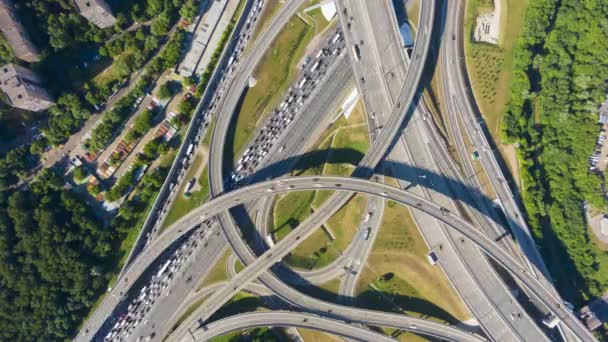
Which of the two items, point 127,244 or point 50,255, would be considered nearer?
point 50,255

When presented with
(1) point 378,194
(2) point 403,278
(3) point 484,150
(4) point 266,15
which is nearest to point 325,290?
(2) point 403,278

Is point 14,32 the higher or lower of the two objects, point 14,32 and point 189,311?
the higher

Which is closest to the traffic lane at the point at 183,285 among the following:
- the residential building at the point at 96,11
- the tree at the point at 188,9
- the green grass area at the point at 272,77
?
the green grass area at the point at 272,77

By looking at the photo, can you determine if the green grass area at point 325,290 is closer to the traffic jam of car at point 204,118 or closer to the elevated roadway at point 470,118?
the traffic jam of car at point 204,118

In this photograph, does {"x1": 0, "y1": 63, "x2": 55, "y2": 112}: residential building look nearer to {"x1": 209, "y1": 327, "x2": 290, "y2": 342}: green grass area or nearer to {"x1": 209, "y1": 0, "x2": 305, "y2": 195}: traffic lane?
{"x1": 209, "y1": 0, "x2": 305, "y2": 195}: traffic lane

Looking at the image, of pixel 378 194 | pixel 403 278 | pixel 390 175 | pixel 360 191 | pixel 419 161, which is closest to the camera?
pixel 378 194

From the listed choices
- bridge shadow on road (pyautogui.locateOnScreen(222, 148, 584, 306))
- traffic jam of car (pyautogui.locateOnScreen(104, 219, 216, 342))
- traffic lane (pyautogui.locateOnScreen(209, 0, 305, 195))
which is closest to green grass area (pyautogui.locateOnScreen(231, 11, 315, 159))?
traffic lane (pyautogui.locateOnScreen(209, 0, 305, 195))

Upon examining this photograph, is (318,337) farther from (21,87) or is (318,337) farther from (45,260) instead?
(21,87)
